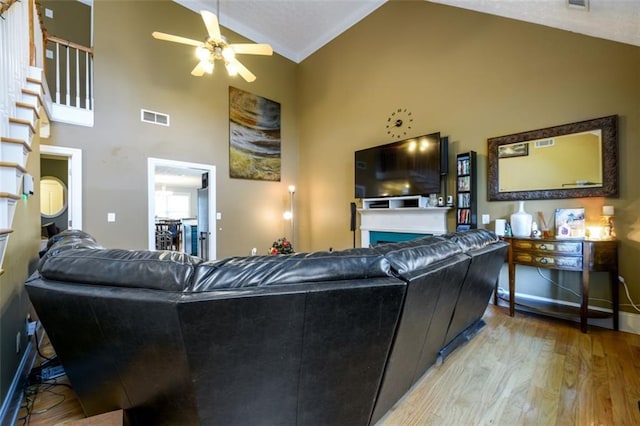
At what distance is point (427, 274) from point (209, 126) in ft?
15.7

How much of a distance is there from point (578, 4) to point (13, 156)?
4120 millimetres

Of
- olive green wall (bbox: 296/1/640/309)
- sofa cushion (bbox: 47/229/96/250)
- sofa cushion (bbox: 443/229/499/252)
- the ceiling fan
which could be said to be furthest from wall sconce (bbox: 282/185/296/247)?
sofa cushion (bbox: 443/229/499/252)

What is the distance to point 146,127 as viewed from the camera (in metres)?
4.20

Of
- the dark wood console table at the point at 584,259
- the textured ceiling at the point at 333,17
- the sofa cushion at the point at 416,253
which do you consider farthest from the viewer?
the dark wood console table at the point at 584,259

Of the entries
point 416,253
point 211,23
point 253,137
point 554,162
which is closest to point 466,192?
point 554,162

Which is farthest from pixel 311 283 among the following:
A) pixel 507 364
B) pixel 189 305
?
pixel 507 364

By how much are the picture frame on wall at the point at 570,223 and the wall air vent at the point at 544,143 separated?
2.40 feet

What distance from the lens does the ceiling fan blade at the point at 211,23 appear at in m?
2.65

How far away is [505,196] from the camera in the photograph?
3223mm

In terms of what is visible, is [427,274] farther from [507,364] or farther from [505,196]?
[505,196]

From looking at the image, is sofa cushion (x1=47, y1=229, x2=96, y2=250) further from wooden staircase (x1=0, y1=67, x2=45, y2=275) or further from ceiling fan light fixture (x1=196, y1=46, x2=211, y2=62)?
ceiling fan light fixture (x1=196, y1=46, x2=211, y2=62)

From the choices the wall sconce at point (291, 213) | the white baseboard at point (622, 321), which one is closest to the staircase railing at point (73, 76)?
the wall sconce at point (291, 213)

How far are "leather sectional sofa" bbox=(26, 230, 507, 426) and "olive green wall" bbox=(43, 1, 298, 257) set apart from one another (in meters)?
3.24

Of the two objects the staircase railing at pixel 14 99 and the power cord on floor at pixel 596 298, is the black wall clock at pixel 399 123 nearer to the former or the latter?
the power cord on floor at pixel 596 298
